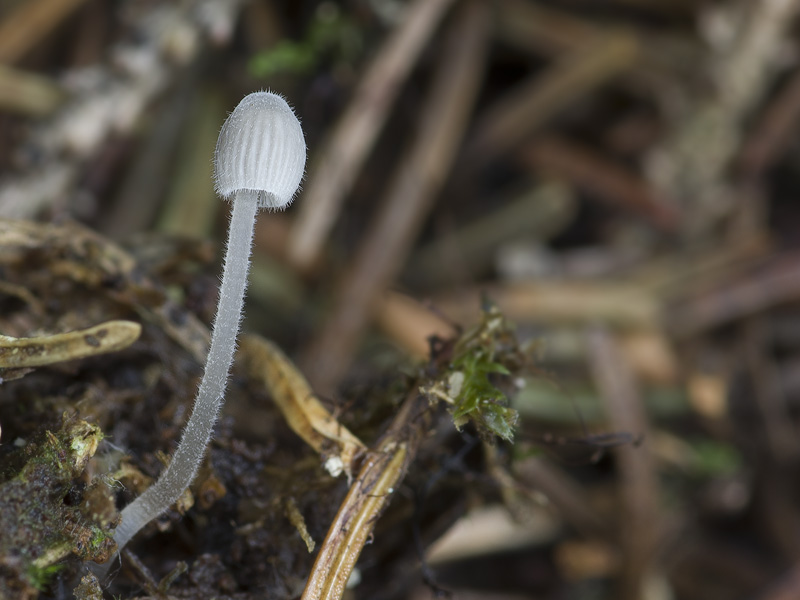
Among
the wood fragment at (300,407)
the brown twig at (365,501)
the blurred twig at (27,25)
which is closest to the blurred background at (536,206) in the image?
the blurred twig at (27,25)

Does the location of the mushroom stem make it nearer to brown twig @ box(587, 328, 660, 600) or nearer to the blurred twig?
brown twig @ box(587, 328, 660, 600)

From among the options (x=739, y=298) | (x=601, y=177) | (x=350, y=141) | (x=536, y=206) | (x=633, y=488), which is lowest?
(x=633, y=488)

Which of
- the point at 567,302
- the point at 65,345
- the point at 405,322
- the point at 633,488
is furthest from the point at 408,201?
the point at 65,345

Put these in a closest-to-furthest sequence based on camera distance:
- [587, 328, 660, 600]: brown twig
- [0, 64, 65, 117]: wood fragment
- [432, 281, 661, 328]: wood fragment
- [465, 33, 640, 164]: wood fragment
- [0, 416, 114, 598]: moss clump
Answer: [0, 416, 114, 598]: moss clump → [587, 328, 660, 600]: brown twig → [0, 64, 65, 117]: wood fragment → [432, 281, 661, 328]: wood fragment → [465, 33, 640, 164]: wood fragment

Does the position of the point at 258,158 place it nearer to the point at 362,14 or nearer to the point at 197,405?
the point at 197,405

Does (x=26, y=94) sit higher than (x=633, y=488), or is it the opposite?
(x=26, y=94)

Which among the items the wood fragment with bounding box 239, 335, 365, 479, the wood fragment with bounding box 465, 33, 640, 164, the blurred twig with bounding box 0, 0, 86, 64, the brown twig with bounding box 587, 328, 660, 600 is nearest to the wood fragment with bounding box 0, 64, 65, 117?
the blurred twig with bounding box 0, 0, 86, 64

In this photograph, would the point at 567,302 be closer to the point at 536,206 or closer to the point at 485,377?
the point at 536,206
